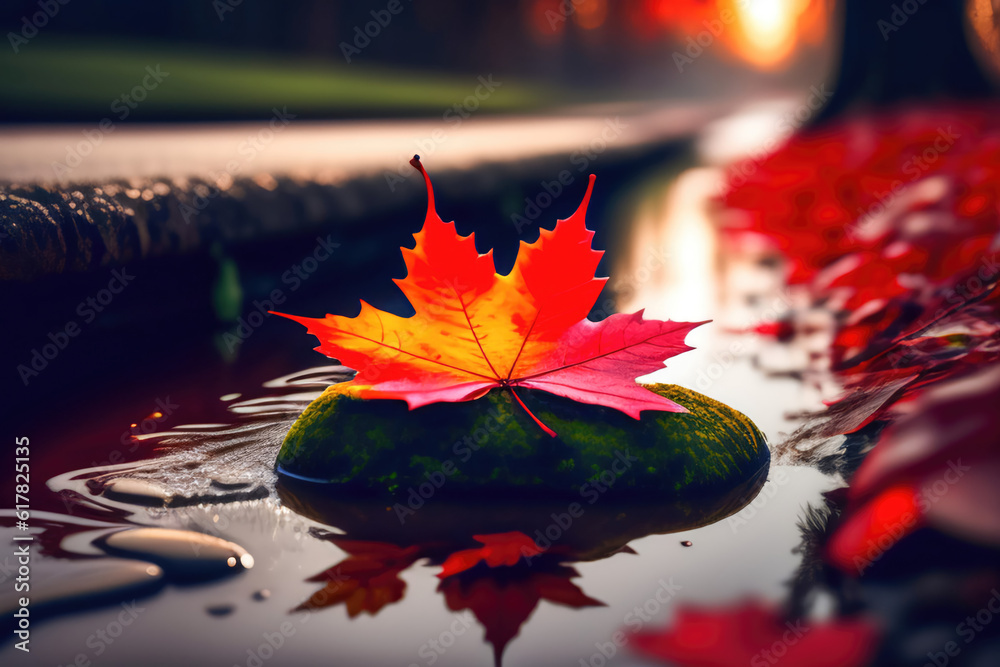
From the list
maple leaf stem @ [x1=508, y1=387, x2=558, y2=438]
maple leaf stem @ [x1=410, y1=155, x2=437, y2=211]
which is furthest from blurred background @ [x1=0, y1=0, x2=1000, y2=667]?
maple leaf stem @ [x1=410, y1=155, x2=437, y2=211]

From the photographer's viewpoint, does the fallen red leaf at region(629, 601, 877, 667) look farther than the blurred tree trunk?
No

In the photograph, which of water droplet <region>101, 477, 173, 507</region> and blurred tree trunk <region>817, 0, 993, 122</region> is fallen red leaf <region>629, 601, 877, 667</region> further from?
blurred tree trunk <region>817, 0, 993, 122</region>

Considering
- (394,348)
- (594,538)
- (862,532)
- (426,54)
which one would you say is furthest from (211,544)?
(426,54)

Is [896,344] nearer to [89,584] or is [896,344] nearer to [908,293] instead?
[908,293]

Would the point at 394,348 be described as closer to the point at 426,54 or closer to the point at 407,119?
the point at 407,119

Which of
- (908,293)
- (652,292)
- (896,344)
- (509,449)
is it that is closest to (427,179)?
(509,449)

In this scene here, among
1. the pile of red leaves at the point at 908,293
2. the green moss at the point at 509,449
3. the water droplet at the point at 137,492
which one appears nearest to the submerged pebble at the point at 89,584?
the water droplet at the point at 137,492
